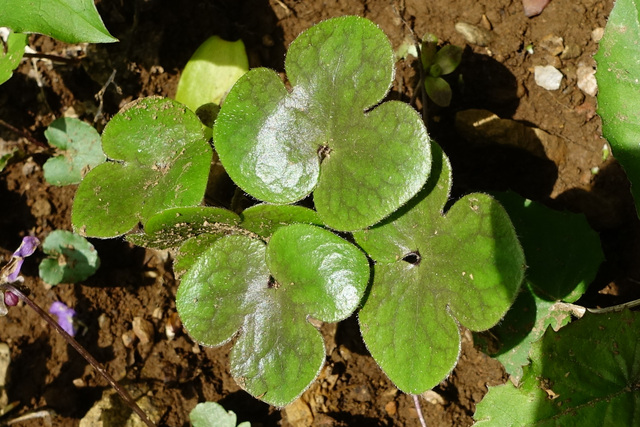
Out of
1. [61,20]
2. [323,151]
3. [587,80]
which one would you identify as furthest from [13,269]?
[587,80]

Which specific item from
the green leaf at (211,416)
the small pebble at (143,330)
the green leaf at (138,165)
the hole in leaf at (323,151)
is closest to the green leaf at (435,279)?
the hole in leaf at (323,151)

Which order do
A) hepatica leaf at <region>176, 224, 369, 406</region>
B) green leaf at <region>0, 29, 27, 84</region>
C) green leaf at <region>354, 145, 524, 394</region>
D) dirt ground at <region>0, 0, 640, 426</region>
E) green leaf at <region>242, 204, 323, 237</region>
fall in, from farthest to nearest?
dirt ground at <region>0, 0, 640, 426</region> < green leaf at <region>0, 29, 27, 84</region> < green leaf at <region>242, 204, 323, 237</region> < hepatica leaf at <region>176, 224, 369, 406</region> < green leaf at <region>354, 145, 524, 394</region>

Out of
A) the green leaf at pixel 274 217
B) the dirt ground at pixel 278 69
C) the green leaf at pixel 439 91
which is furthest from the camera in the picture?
the dirt ground at pixel 278 69

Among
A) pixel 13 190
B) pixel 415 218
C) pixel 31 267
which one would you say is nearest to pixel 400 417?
pixel 415 218

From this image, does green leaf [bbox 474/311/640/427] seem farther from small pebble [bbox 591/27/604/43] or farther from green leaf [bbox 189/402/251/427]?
small pebble [bbox 591/27/604/43]

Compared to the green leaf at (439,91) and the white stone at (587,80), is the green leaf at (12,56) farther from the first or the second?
the white stone at (587,80)

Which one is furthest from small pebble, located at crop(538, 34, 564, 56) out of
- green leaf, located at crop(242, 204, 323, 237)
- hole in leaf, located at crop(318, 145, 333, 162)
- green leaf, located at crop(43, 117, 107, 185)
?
green leaf, located at crop(43, 117, 107, 185)

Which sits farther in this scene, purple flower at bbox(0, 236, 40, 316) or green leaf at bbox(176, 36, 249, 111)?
green leaf at bbox(176, 36, 249, 111)
